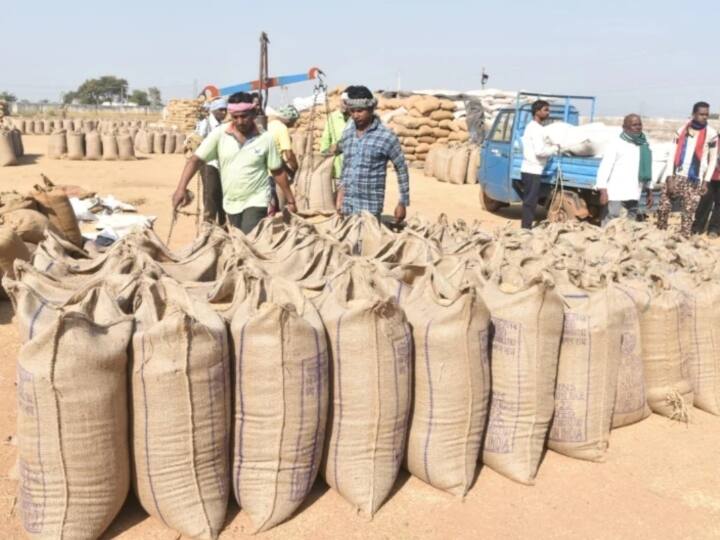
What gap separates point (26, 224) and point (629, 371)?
4290 mm

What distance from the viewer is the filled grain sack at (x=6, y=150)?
15.1m

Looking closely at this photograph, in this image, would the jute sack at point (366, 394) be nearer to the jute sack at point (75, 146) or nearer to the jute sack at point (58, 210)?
the jute sack at point (58, 210)

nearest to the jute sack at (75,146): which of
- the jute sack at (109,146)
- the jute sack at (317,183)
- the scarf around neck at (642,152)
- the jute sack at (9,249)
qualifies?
the jute sack at (109,146)

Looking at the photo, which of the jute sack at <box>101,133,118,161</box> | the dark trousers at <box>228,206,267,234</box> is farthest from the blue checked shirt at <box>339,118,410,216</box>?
the jute sack at <box>101,133,118,161</box>

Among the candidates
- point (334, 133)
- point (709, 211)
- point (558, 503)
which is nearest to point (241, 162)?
point (334, 133)

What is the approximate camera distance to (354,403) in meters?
2.42

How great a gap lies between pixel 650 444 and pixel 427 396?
4.11 ft

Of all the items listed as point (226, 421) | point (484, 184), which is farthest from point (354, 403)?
point (484, 184)

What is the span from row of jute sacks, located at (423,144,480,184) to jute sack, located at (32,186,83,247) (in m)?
10.2

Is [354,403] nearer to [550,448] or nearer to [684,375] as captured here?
[550,448]

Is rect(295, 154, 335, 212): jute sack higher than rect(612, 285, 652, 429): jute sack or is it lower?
higher

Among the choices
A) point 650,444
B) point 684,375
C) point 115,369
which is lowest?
point 650,444

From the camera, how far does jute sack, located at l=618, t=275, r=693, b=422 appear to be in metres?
3.17

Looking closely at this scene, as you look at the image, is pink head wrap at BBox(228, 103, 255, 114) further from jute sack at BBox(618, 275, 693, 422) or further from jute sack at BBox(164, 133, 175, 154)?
jute sack at BBox(164, 133, 175, 154)
